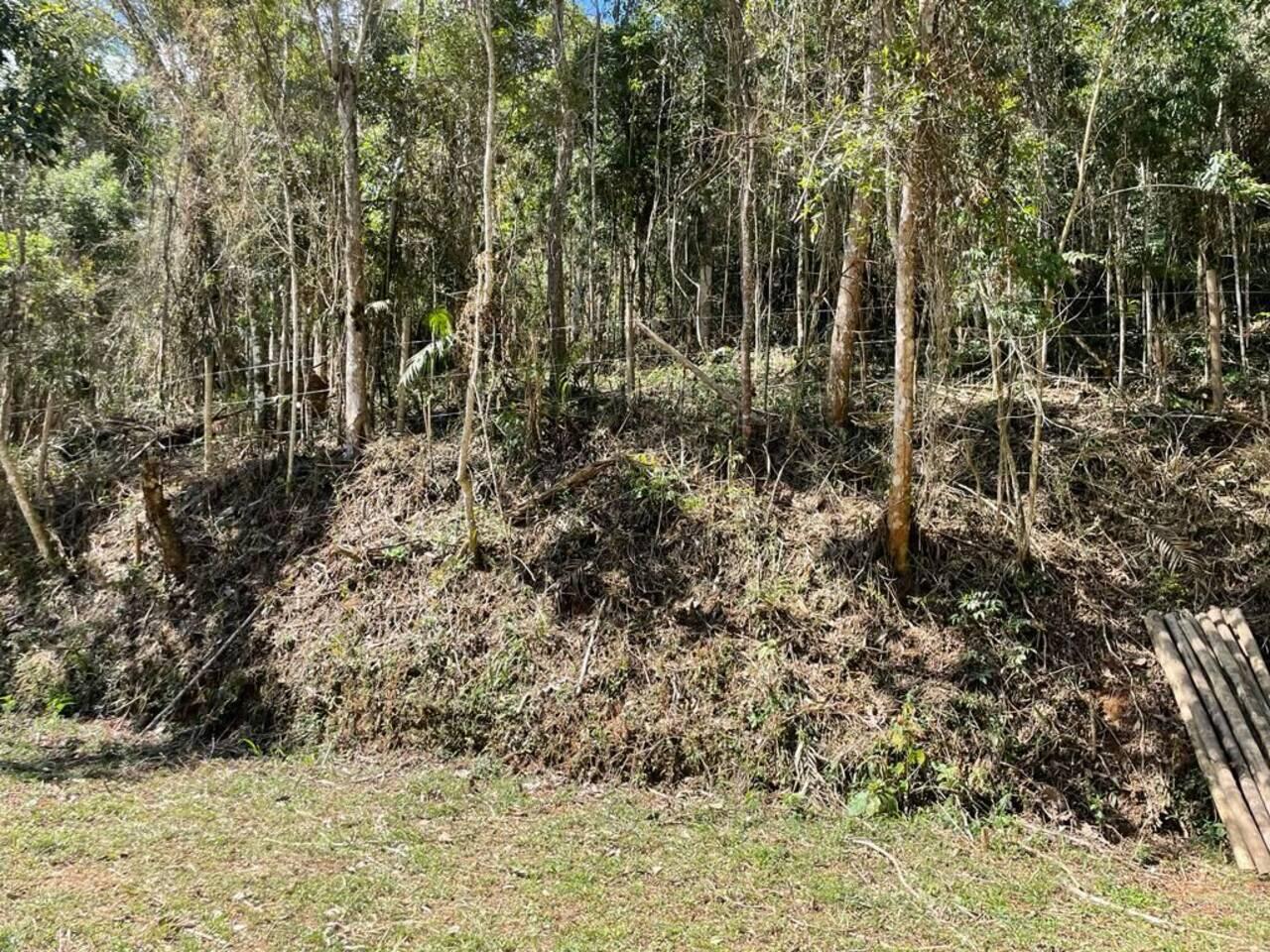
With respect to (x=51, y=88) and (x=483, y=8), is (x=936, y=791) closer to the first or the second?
(x=483, y=8)

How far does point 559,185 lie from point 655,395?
7.93ft

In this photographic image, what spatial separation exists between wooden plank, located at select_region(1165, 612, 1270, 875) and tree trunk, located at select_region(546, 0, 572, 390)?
519 centimetres

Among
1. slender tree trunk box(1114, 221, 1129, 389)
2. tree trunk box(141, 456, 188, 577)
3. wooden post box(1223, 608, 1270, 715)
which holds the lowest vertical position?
wooden post box(1223, 608, 1270, 715)

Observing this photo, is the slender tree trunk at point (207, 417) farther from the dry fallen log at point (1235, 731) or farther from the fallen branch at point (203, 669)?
the dry fallen log at point (1235, 731)

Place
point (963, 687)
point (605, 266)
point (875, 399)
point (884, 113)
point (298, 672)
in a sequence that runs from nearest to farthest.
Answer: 1. point (884, 113)
2. point (963, 687)
3. point (298, 672)
4. point (875, 399)
5. point (605, 266)

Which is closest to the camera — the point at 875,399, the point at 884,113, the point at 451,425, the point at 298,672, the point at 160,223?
the point at 884,113

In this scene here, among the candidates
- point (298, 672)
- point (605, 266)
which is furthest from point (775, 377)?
point (298, 672)

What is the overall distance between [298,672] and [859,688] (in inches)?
158

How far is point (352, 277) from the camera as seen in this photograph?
7355mm

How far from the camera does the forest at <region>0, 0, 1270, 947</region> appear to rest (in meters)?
4.95

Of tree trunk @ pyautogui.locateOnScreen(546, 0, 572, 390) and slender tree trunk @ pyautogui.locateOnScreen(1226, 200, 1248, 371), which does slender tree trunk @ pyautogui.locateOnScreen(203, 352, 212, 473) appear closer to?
tree trunk @ pyautogui.locateOnScreen(546, 0, 572, 390)

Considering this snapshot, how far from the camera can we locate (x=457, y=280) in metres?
8.31

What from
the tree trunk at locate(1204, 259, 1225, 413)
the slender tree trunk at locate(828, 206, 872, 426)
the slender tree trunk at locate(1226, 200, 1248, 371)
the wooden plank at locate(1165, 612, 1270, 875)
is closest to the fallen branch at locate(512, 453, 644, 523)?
the slender tree trunk at locate(828, 206, 872, 426)

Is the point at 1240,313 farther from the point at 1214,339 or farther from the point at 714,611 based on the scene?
the point at 714,611
